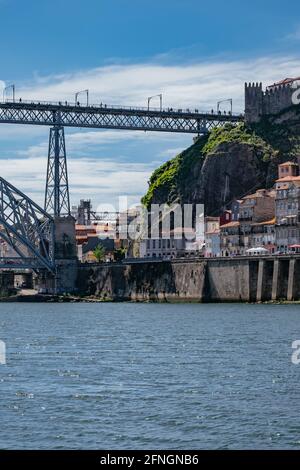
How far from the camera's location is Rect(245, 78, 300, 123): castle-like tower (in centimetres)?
18500

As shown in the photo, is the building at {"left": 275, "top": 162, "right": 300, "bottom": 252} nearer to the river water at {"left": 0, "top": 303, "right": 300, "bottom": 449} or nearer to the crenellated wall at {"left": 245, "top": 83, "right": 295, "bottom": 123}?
the crenellated wall at {"left": 245, "top": 83, "right": 295, "bottom": 123}

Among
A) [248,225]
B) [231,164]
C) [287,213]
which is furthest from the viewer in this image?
[231,164]

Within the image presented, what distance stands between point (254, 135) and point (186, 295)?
4413cm

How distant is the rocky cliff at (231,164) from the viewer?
175 meters

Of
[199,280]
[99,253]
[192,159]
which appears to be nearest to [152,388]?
[199,280]

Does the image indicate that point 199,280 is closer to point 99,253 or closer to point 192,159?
point 192,159

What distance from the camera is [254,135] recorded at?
181000mm

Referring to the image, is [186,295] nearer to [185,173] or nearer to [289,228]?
[289,228]

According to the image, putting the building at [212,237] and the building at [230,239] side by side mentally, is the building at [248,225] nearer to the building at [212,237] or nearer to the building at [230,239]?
the building at [230,239]

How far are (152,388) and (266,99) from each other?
138m

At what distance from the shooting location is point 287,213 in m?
146

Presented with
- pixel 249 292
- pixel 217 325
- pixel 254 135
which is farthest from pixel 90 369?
pixel 254 135

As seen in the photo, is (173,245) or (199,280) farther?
(173,245)

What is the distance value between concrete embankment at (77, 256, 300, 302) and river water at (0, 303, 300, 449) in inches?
1411
